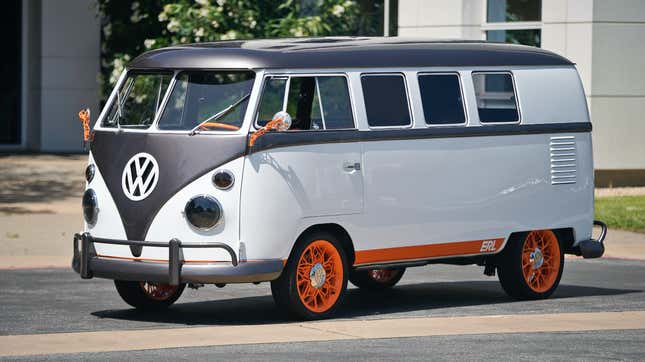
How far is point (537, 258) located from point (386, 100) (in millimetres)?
2311

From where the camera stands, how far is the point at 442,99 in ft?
41.8

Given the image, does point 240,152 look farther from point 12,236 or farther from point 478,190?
point 12,236

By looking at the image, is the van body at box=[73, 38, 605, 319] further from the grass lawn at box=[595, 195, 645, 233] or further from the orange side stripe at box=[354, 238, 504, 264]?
the grass lawn at box=[595, 195, 645, 233]

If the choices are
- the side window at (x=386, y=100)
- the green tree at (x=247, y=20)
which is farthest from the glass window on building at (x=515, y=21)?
the side window at (x=386, y=100)

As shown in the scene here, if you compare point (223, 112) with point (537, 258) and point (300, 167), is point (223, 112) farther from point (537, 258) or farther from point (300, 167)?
point (537, 258)

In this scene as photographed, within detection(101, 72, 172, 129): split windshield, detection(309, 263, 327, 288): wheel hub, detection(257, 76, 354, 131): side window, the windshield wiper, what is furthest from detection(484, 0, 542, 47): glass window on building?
the windshield wiper

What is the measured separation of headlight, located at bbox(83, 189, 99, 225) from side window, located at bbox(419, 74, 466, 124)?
2.85 metres

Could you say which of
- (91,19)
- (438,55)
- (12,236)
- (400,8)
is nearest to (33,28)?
(91,19)

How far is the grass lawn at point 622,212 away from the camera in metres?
20.3

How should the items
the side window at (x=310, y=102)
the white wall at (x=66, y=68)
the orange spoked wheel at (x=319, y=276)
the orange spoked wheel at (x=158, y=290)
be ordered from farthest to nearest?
the white wall at (x=66, y=68) → the orange spoked wheel at (x=158, y=290) → the orange spoked wheel at (x=319, y=276) → the side window at (x=310, y=102)

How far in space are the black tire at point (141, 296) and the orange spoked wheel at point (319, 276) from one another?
117 centimetres

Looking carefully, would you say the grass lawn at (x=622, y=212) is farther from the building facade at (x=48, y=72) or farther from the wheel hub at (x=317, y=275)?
the building facade at (x=48, y=72)

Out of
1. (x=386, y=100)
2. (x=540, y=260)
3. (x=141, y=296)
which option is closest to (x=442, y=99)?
(x=386, y=100)

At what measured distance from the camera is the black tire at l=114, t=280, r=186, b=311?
486 inches
